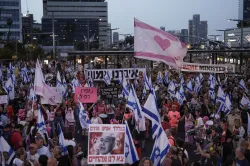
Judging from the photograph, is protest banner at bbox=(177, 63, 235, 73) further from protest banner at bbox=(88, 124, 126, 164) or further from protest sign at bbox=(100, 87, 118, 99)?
protest banner at bbox=(88, 124, 126, 164)

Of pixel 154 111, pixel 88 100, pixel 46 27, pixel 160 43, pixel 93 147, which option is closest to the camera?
pixel 93 147

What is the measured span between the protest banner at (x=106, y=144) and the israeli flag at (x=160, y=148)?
1066 millimetres

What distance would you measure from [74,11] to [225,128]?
537 feet

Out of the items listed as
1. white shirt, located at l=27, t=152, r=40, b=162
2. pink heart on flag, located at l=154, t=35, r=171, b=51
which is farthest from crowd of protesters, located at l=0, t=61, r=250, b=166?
pink heart on flag, located at l=154, t=35, r=171, b=51

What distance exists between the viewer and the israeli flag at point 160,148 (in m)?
7.84

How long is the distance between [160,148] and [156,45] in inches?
106

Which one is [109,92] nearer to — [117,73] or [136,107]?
[117,73]

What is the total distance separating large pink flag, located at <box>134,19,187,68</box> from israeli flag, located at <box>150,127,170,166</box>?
2.08 metres

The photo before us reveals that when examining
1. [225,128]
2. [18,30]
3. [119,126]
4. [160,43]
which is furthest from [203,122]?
[18,30]

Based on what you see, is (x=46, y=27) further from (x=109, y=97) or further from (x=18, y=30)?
(x=109, y=97)

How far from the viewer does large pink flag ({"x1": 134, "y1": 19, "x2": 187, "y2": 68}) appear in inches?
365

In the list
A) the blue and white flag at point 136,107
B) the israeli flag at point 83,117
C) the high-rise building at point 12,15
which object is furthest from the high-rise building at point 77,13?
the blue and white flag at point 136,107

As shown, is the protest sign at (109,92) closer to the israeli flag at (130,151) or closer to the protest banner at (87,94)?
the protest banner at (87,94)

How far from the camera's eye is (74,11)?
556 ft
